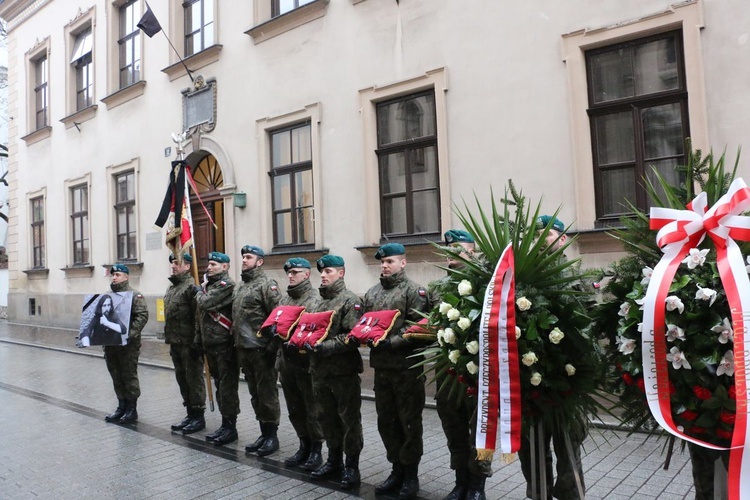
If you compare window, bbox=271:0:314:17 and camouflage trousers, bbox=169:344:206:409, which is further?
window, bbox=271:0:314:17

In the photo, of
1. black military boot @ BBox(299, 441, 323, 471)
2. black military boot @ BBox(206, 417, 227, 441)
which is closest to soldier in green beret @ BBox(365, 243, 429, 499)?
black military boot @ BBox(299, 441, 323, 471)

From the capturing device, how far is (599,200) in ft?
27.0

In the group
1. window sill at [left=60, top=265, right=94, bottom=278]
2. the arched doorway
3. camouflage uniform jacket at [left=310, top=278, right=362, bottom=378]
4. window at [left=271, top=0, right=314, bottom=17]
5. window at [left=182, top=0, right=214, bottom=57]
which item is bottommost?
camouflage uniform jacket at [left=310, top=278, right=362, bottom=378]

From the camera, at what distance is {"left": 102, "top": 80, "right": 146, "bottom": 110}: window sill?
49.2 ft

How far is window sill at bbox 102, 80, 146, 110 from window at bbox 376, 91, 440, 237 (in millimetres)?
7287

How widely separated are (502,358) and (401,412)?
67.2 inches

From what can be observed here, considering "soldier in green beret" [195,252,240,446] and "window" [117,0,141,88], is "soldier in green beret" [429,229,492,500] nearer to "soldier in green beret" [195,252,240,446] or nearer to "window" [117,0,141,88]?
"soldier in green beret" [195,252,240,446]

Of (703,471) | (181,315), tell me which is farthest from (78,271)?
(703,471)

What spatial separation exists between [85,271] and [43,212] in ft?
12.1

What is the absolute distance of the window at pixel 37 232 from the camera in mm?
19453

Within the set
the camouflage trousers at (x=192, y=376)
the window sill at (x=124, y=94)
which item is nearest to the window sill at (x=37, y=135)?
the window sill at (x=124, y=94)

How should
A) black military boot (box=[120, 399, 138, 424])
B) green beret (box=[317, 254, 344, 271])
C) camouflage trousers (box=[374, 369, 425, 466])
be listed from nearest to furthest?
camouflage trousers (box=[374, 369, 425, 466]) → green beret (box=[317, 254, 344, 271]) → black military boot (box=[120, 399, 138, 424])

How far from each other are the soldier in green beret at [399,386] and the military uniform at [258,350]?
147cm

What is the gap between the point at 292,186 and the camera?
38.4 ft
